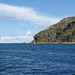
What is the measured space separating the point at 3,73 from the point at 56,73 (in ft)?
48.7

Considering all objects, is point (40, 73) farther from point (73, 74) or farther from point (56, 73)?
point (73, 74)

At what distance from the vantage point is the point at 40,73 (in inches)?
1657

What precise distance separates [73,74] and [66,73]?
201cm

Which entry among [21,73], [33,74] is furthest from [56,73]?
[21,73]

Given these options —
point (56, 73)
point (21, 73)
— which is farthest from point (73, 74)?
point (21, 73)

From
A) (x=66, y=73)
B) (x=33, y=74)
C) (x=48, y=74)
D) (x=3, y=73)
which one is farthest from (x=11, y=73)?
(x=66, y=73)

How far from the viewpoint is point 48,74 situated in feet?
134

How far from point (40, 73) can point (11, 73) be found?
8071 mm

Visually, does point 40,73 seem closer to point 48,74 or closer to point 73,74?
point 48,74

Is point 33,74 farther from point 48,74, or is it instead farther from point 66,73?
point 66,73

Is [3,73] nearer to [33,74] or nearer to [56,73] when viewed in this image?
[33,74]

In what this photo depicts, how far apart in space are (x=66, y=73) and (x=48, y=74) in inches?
209

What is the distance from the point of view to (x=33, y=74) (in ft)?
135

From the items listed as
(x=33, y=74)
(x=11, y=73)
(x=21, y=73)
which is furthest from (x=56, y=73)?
(x=11, y=73)
